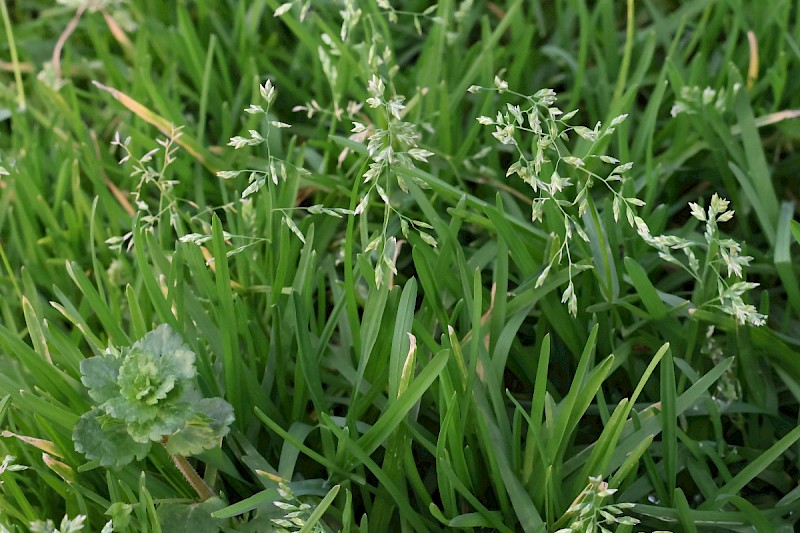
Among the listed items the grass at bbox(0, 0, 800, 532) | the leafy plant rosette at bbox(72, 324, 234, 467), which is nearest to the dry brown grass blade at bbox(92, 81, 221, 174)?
the grass at bbox(0, 0, 800, 532)

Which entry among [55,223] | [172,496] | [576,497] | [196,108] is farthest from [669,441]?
[196,108]

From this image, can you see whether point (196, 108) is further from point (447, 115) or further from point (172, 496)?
point (172, 496)

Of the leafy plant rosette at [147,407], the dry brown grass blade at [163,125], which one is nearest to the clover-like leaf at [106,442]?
the leafy plant rosette at [147,407]

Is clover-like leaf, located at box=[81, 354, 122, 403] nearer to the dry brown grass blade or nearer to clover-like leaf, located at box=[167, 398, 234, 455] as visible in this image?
clover-like leaf, located at box=[167, 398, 234, 455]

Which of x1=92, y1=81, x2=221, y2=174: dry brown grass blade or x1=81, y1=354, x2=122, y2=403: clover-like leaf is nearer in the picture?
x1=81, y1=354, x2=122, y2=403: clover-like leaf

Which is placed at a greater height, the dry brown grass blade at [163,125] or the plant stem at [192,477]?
the dry brown grass blade at [163,125]

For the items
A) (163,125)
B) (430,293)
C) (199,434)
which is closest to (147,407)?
(199,434)

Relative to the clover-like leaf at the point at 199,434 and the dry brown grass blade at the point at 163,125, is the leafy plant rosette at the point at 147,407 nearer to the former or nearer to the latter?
the clover-like leaf at the point at 199,434
